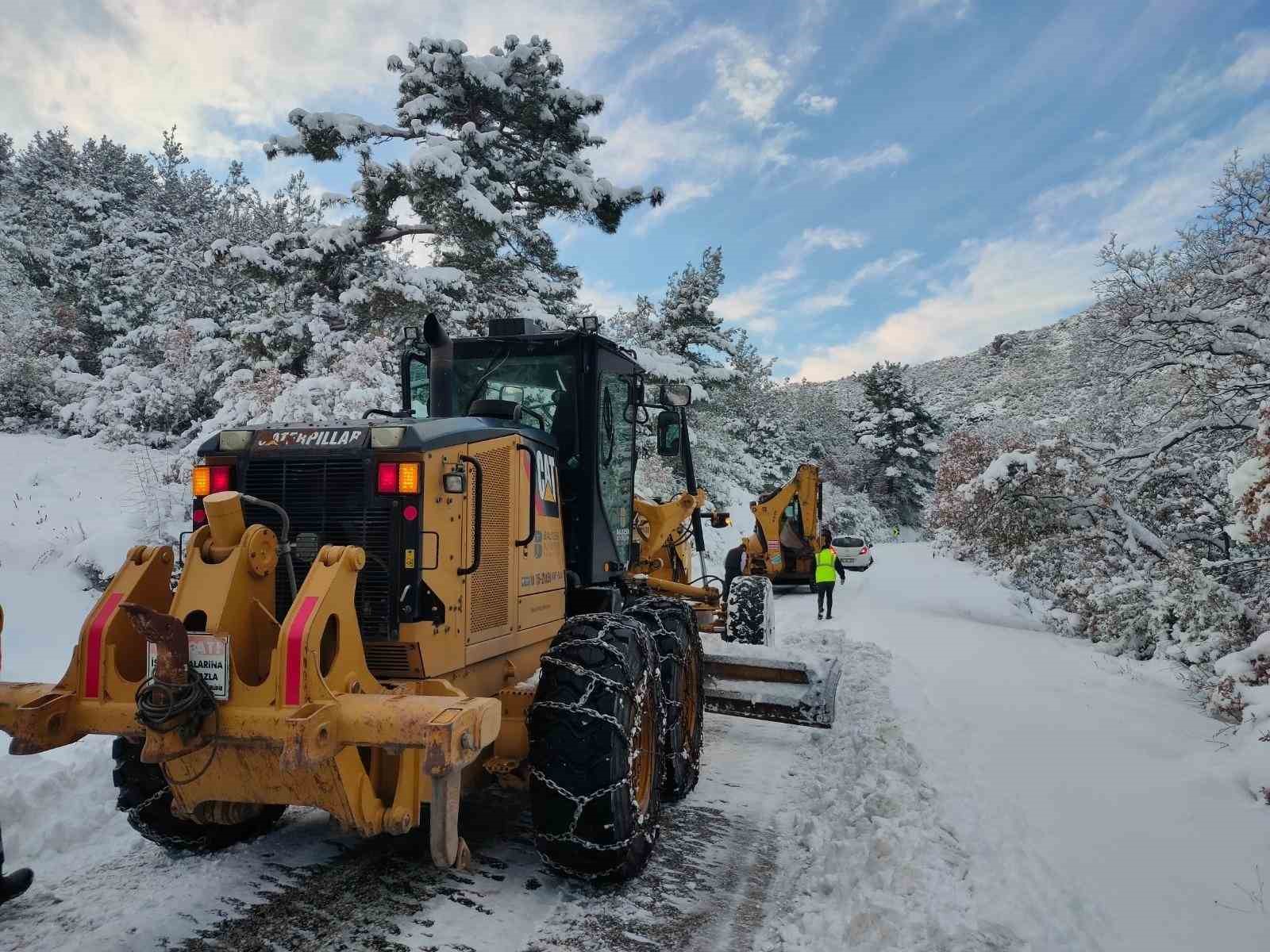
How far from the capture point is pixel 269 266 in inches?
550

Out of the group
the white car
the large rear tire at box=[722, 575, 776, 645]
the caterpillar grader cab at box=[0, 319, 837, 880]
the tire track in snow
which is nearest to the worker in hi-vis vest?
the large rear tire at box=[722, 575, 776, 645]

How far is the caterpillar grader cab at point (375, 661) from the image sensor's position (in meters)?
2.82

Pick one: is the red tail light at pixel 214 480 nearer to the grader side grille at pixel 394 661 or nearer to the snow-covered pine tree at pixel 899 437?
the grader side grille at pixel 394 661

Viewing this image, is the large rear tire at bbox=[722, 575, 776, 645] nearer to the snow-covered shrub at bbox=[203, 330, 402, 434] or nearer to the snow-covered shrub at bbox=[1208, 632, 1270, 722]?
the snow-covered shrub at bbox=[1208, 632, 1270, 722]

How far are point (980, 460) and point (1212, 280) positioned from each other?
537 cm

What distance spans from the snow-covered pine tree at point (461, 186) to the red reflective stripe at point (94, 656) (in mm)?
10670

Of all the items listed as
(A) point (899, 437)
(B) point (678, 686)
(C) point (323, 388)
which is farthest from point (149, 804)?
(A) point (899, 437)

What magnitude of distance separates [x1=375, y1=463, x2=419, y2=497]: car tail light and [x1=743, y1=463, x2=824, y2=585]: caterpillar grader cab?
47.0 ft

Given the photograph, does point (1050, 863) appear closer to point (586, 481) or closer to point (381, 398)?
point (586, 481)

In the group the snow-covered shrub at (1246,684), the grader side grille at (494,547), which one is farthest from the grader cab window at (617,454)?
the snow-covered shrub at (1246,684)

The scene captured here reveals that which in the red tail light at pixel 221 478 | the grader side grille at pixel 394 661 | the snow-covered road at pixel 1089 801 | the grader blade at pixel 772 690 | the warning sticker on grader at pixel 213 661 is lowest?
the snow-covered road at pixel 1089 801

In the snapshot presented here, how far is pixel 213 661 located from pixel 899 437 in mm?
49493

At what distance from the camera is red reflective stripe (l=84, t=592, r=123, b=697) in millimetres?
3066

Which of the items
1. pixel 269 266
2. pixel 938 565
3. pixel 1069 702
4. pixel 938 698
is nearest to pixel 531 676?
pixel 938 698
